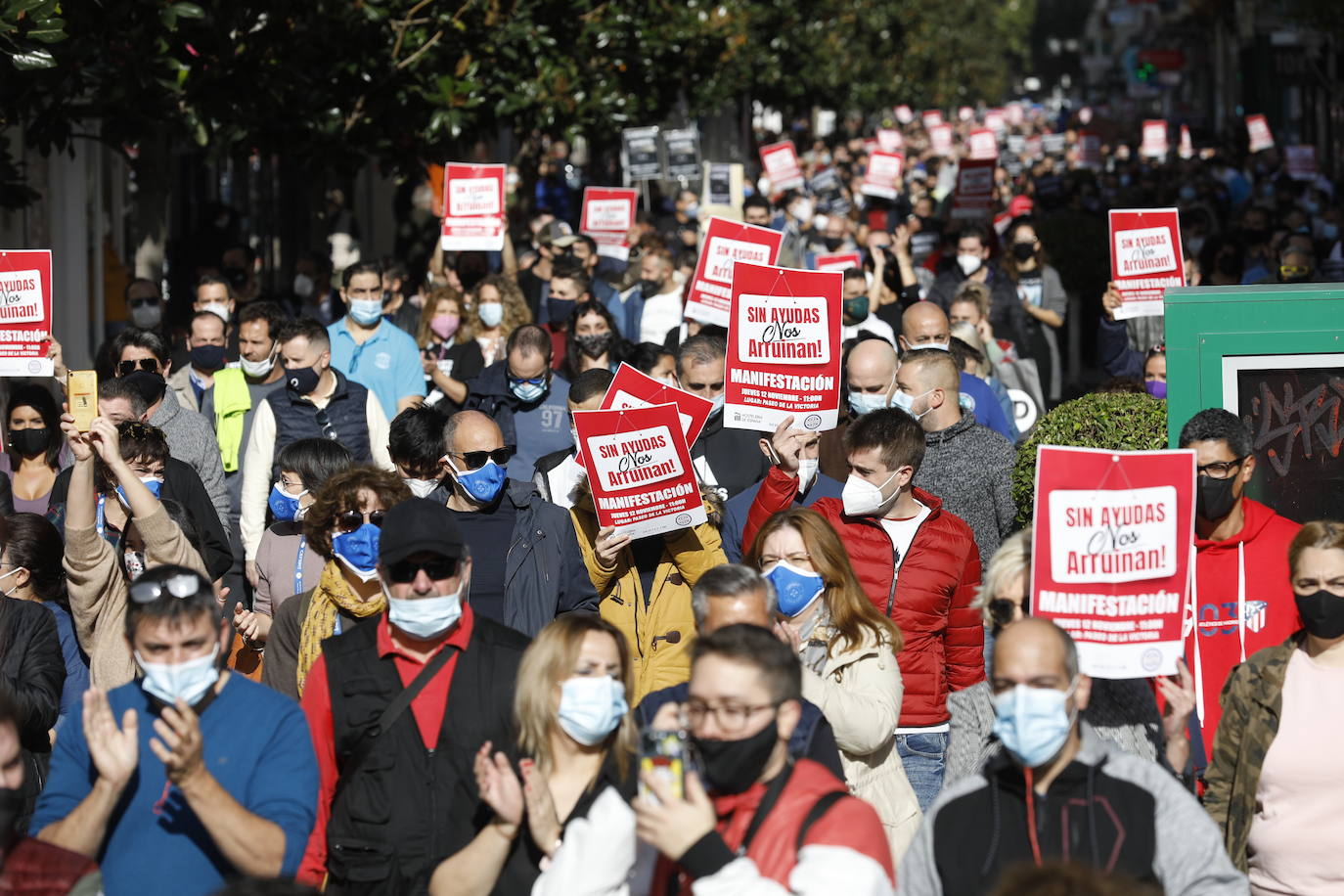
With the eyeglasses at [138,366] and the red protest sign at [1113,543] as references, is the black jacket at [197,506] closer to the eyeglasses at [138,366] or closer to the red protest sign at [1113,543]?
the eyeglasses at [138,366]

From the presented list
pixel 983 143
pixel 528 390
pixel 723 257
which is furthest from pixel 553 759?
pixel 983 143

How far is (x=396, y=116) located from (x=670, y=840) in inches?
496

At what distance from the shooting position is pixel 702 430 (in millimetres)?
8328

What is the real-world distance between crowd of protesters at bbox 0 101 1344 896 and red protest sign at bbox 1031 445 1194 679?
0.64 ft

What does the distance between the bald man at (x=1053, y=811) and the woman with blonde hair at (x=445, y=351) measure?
7.14 meters

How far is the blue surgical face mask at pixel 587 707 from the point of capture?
4598 millimetres

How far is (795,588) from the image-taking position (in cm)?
578

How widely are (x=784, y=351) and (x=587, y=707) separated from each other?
367cm

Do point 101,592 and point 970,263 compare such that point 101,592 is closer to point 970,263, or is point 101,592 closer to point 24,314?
point 24,314

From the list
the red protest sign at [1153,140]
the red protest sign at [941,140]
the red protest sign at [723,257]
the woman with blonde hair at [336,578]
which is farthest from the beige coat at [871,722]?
the red protest sign at [941,140]

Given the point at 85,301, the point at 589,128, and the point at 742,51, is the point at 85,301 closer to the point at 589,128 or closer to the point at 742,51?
the point at 589,128

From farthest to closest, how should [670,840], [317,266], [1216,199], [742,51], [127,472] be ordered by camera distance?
[742,51]
[1216,199]
[317,266]
[127,472]
[670,840]

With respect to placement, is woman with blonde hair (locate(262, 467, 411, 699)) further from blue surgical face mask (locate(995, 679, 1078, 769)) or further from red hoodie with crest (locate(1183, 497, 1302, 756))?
red hoodie with crest (locate(1183, 497, 1302, 756))

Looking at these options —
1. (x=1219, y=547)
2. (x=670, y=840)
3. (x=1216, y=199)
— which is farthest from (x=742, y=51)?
(x=670, y=840)
